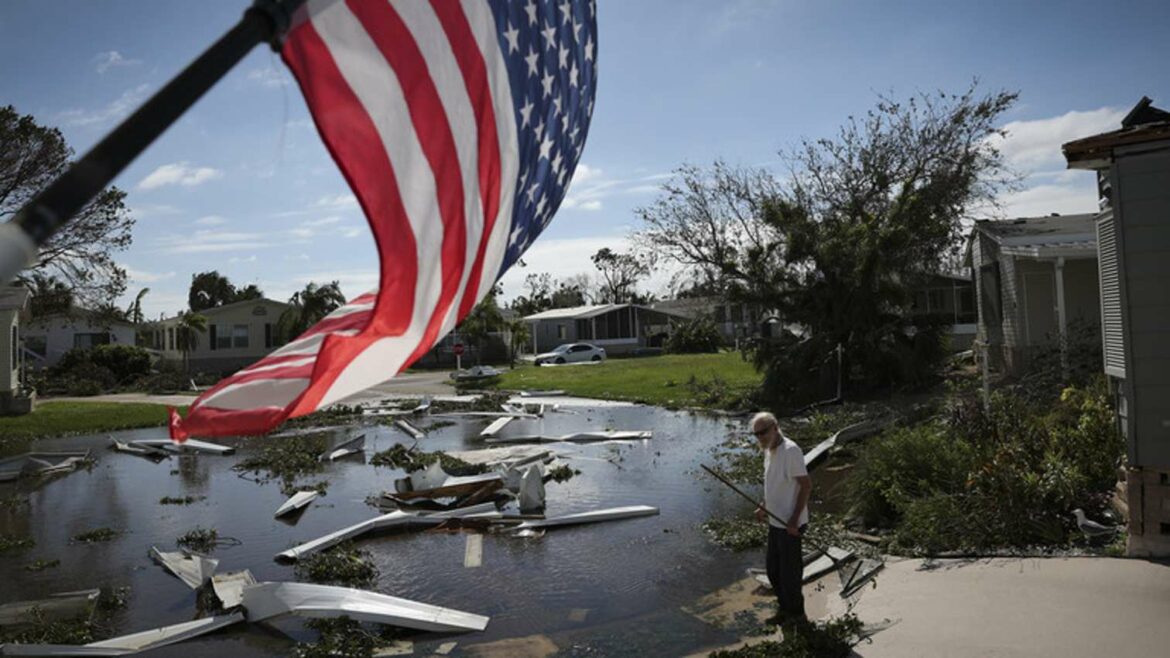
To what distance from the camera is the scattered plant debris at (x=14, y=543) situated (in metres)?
11.4

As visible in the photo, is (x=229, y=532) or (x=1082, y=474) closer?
(x=1082, y=474)

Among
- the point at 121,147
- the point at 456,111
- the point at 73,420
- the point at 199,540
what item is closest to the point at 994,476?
the point at 456,111

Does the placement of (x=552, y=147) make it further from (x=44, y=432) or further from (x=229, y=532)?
(x=44, y=432)

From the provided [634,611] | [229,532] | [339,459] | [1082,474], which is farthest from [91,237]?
[1082,474]

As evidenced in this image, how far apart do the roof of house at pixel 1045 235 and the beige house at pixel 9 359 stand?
31.0m

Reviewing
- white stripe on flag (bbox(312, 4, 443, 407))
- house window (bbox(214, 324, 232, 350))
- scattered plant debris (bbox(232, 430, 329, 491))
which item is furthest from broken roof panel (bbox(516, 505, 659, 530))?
house window (bbox(214, 324, 232, 350))

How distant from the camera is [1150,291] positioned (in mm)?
7590

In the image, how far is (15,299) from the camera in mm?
29156

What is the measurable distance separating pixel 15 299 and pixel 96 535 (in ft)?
72.4

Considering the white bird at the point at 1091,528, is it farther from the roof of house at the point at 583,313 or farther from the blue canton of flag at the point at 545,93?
the roof of house at the point at 583,313

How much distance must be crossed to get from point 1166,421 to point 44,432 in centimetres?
2813

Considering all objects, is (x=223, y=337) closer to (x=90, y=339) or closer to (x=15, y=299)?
(x=90, y=339)

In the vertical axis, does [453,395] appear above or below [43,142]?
below

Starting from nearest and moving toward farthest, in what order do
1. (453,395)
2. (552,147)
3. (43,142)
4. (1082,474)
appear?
(552,147), (1082,474), (43,142), (453,395)
